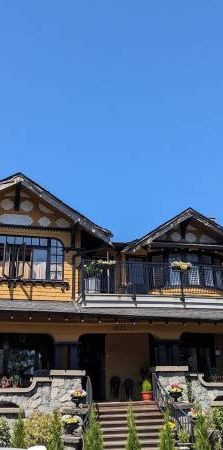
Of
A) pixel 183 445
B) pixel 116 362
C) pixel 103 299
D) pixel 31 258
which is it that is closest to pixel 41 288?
pixel 31 258

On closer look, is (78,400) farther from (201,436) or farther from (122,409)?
(201,436)

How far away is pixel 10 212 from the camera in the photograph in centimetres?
2014

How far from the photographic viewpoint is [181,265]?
19.7 m

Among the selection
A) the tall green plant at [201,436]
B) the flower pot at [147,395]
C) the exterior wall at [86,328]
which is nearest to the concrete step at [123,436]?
the tall green plant at [201,436]

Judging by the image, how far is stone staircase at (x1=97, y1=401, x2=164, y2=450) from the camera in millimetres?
14367

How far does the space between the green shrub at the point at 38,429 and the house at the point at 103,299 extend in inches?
62.1

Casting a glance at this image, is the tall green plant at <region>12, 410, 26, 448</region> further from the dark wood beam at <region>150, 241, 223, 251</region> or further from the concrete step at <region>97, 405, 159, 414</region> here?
the dark wood beam at <region>150, 241, 223, 251</region>

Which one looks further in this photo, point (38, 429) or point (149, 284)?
point (149, 284)

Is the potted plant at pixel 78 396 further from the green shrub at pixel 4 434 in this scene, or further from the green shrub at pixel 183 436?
the green shrub at pixel 183 436

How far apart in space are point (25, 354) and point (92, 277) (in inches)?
150

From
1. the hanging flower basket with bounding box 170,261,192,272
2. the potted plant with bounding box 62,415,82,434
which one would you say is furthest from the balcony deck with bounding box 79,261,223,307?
the potted plant with bounding box 62,415,82,434

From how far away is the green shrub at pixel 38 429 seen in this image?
14177 mm

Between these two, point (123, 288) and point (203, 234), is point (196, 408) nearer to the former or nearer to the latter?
point (123, 288)

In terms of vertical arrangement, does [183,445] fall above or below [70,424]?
below
